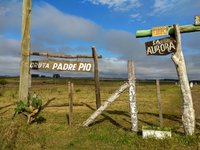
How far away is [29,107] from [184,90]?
5.84 meters

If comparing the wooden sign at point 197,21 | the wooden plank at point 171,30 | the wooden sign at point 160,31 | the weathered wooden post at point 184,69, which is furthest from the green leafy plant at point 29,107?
the wooden sign at point 197,21

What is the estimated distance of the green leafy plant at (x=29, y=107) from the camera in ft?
39.7

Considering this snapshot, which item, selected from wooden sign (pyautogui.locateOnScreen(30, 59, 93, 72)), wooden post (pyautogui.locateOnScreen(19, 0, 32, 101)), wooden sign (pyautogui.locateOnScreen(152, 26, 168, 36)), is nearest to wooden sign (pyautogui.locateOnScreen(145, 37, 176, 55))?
wooden sign (pyautogui.locateOnScreen(152, 26, 168, 36))

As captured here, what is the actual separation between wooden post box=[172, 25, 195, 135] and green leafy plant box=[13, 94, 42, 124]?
18.3 feet

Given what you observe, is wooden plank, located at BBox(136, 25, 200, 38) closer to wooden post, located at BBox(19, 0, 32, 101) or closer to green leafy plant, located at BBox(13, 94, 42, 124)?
wooden post, located at BBox(19, 0, 32, 101)

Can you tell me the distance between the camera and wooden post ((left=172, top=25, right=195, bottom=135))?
31.3 feet

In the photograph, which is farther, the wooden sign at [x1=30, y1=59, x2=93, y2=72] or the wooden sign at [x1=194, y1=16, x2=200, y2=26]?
the wooden sign at [x1=30, y1=59, x2=93, y2=72]

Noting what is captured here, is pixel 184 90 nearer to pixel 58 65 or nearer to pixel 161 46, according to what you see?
pixel 161 46

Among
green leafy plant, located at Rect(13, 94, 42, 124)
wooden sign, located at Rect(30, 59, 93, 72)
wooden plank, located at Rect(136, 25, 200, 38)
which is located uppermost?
wooden plank, located at Rect(136, 25, 200, 38)

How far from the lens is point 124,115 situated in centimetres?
1566

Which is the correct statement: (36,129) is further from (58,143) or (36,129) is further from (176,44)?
(176,44)

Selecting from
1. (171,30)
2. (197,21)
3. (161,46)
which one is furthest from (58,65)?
(197,21)

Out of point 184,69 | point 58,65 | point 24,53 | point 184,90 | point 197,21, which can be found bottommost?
point 184,90

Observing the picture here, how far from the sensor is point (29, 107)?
12172 millimetres
